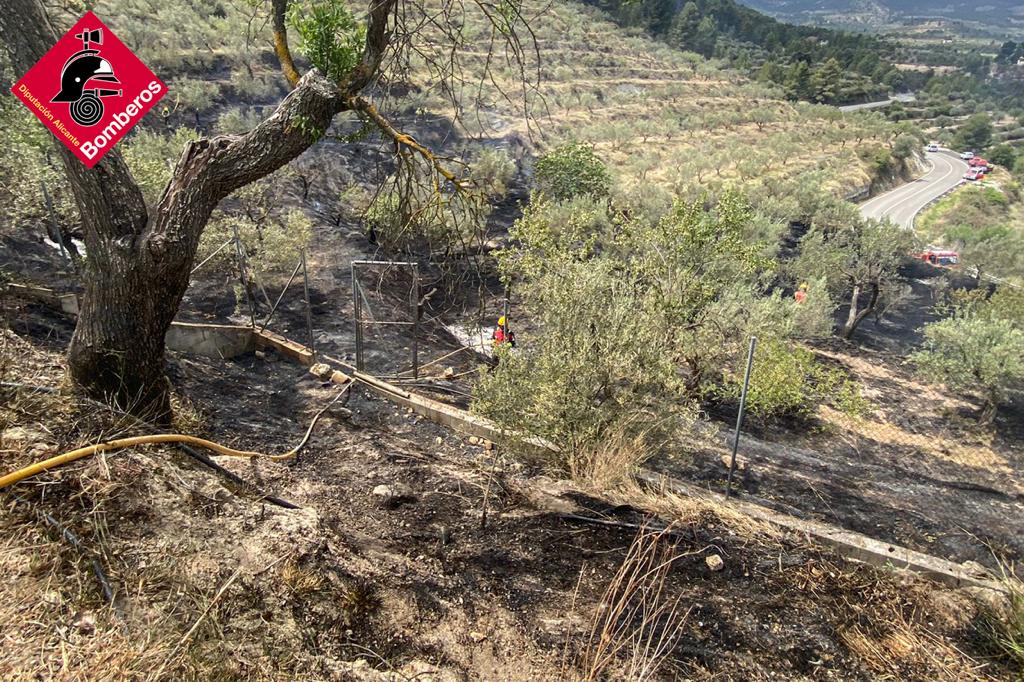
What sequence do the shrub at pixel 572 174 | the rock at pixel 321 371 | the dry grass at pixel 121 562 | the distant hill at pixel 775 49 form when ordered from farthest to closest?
the distant hill at pixel 775 49, the shrub at pixel 572 174, the rock at pixel 321 371, the dry grass at pixel 121 562

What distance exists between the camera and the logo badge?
2.80m

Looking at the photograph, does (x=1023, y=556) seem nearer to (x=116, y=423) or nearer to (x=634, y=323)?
(x=634, y=323)

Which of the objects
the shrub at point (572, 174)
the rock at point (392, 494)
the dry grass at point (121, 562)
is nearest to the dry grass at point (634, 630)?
the dry grass at point (121, 562)

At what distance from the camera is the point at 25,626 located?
66.2 inches

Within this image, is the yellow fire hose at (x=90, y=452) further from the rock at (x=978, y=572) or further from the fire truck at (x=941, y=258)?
the fire truck at (x=941, y=258)

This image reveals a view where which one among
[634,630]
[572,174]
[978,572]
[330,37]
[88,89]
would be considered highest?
[330,37]

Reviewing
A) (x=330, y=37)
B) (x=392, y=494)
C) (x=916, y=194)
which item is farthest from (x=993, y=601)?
(x=916, y=194)

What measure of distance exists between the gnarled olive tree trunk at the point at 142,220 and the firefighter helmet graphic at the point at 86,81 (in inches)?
11.7

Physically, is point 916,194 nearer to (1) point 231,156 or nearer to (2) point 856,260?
(2) point 856,260

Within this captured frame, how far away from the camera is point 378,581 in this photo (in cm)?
273

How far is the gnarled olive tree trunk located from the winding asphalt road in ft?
112

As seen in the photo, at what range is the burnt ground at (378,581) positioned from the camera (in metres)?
1.87

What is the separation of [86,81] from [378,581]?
305cm

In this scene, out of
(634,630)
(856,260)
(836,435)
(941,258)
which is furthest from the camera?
(941,258)
